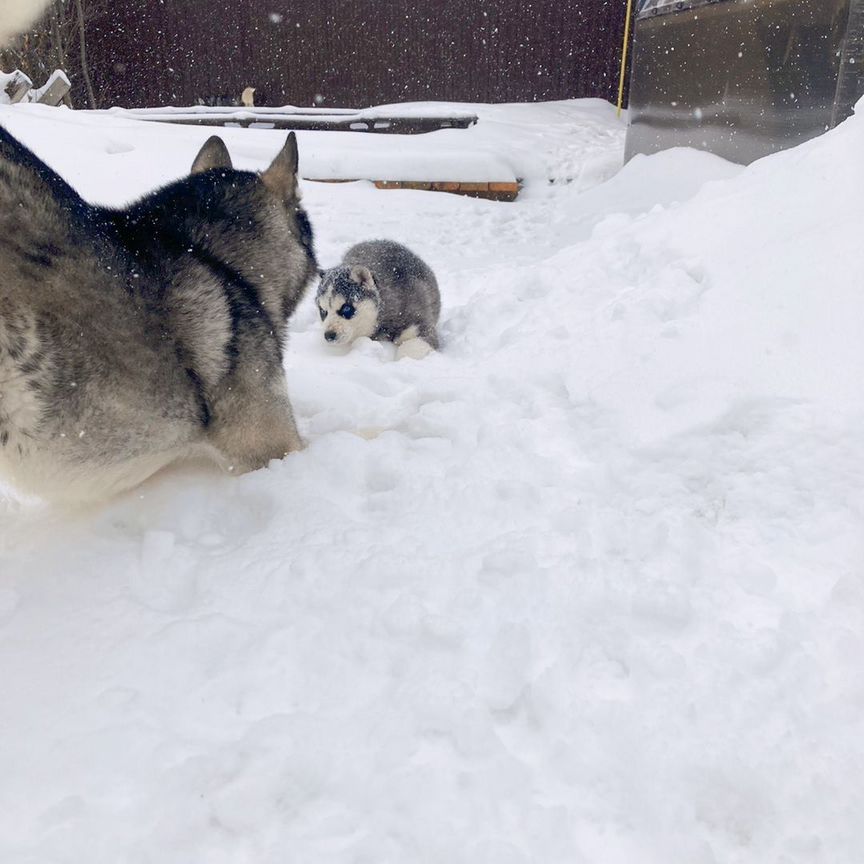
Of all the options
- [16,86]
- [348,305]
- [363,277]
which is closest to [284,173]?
[348,305]

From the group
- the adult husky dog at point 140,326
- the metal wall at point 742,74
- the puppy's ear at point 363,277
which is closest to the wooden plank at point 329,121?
the metal wall at point 742,74

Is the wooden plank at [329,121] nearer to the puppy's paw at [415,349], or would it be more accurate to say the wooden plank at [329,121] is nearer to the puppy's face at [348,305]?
the puppy's face at [348,305]

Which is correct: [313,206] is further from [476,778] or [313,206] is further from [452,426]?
[476,778]

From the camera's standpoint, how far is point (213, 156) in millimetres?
3395

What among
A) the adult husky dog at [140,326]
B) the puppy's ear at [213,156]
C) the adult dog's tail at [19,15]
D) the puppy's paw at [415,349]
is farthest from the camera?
the adult dog's tail at [19,15]

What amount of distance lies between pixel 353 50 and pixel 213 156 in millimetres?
15283

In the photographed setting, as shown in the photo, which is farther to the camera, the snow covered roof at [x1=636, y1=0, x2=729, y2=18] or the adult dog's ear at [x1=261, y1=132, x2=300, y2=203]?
the snow covered roof at [x1=636, y1=0, x2=729, y2=18]

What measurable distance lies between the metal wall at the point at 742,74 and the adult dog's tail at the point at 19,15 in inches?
465

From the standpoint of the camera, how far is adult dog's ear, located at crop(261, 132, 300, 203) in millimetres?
3053

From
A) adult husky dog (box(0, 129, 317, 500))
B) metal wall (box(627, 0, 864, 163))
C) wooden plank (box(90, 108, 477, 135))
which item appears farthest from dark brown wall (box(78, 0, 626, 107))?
adult husky dog (box(0, 129, 317, 500))

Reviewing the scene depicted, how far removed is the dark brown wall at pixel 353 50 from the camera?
53.6 feet

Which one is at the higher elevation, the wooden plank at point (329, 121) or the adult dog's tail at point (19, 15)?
the adult dog's tail at point (19, 15)

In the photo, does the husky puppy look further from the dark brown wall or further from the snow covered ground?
the dark brown wall

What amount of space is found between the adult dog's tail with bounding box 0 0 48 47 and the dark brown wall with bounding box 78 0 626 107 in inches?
70.1
